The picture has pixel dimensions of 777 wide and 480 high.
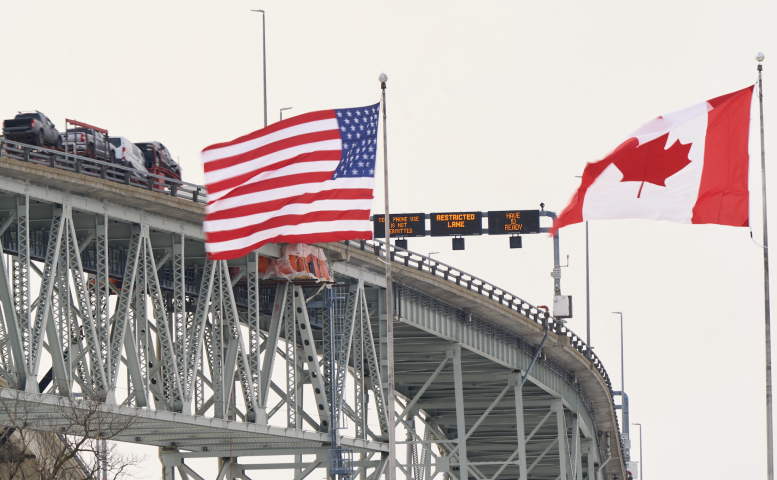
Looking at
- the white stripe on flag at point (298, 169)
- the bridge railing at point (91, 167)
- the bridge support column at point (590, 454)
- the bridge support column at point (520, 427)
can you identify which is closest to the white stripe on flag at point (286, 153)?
the white stripe on flag at point (298, 169)

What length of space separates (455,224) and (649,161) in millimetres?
48612

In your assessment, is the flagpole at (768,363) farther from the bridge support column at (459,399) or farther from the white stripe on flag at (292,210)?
the bridge support column at (459,399)

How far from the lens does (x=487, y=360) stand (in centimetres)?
7150

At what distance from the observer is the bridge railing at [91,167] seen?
1681 inches

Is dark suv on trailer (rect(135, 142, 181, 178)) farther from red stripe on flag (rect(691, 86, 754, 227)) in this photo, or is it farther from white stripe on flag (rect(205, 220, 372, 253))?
red stripe on flag (rect(691, 86, 754, 227))

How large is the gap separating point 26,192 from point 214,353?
11350 millimetres

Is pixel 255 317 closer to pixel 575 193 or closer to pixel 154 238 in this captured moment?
pixel 154 238

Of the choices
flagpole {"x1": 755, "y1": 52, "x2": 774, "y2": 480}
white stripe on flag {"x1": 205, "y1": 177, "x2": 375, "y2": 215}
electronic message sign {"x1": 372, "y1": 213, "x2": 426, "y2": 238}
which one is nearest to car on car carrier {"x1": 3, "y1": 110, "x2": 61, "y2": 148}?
white stripe on flag {"x1": 205, "y1": 177, "x2": 375, "y2": 215}

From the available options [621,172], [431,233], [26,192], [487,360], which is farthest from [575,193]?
[431,233]

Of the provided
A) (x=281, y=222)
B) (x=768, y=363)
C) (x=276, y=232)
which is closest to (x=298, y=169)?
(x=281, y=222)

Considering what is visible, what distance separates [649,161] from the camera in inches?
1270

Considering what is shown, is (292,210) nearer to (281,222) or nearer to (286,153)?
(281,222)

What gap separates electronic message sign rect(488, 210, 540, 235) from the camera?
80.1 meters

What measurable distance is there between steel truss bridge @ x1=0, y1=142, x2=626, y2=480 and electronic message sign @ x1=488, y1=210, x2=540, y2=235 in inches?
261
